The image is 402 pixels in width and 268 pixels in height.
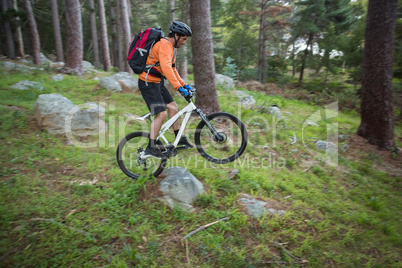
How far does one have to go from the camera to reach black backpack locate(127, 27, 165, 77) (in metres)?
3.73

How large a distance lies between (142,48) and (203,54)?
9.74 feet

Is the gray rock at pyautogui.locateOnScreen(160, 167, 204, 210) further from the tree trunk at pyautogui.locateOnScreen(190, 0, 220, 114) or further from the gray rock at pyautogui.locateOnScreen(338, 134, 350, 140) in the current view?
the gray rock at pyautogui.locateOnScreen(338, 134, 350, 140)

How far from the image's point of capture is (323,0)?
17.3 metres

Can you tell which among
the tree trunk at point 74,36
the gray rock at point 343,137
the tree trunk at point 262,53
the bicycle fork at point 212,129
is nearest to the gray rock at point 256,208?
the bicycle fork at point 212,129

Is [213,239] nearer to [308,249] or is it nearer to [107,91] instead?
[308,249]

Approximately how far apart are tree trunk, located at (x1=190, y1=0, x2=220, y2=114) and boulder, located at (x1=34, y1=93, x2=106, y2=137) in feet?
9.31

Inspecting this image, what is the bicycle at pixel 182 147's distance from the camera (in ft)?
13.6

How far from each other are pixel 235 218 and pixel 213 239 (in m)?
0.51

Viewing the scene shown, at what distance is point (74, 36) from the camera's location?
11164 mm

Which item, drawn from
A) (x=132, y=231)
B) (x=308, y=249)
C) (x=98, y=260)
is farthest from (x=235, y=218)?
(x=98, y=260)

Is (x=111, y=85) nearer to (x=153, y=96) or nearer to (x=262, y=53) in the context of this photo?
(x=153, y=96)

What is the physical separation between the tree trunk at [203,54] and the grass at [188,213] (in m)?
1.86

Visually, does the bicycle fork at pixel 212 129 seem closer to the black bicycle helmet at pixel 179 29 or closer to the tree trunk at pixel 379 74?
the black bicycle helmet at pixel 179 29

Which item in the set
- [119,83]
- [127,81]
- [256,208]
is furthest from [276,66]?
[256,208]
